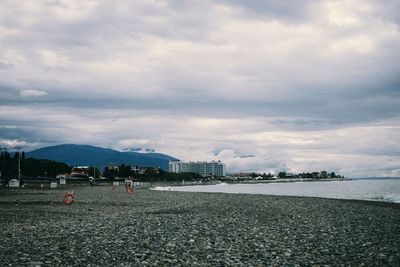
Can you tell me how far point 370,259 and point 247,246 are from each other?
15.1 ft

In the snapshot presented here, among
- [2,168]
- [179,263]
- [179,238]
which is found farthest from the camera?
[2,168]

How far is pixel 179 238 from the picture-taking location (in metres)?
18.7

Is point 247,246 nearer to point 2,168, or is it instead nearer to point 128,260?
point 128,260

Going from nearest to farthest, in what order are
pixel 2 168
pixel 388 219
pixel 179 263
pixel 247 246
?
pixel 179 263 → pixel 247 246 → pixel 388 219 → pixel 2 168

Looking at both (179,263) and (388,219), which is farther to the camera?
(388,219)

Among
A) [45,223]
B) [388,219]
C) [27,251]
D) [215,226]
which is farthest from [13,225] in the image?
[388,219]

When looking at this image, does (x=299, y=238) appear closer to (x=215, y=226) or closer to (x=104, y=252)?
(x=215, y=226)

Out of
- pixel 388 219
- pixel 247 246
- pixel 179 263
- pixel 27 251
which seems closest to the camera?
pixel 179 263

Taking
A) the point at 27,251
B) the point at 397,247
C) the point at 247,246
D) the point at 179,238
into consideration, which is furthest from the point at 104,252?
the point at 397,247

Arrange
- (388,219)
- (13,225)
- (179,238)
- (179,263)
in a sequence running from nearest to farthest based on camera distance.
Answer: (179,263) < (179,238) < (13,225) < (388,219)

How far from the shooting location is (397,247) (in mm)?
18047

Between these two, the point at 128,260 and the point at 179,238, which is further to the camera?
Answer: the point at 179,238

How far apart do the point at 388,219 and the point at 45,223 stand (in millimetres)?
23124

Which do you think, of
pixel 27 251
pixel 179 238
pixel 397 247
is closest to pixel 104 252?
pixel 27 251
